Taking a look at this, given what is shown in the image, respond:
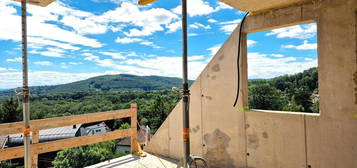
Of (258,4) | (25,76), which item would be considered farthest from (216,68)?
(25,76)

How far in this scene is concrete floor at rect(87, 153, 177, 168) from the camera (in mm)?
3152

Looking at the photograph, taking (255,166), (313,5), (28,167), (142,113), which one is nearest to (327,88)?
(313,5)

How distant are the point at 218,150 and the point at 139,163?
4.06 feet

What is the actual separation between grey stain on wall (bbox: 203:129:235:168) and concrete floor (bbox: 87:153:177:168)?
56 centimetres

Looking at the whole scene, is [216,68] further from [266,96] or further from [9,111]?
[9,111]

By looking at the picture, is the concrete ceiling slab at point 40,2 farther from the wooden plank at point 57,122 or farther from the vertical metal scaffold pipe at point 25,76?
the wooden plank at point 57,122

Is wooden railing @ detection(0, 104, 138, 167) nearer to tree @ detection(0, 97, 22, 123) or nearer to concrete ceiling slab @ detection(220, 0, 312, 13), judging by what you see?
concrete ceiling slab @ detection(220, 0, 312, 13)

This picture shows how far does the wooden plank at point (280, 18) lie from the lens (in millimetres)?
2258

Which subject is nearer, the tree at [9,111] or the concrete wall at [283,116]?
the concrete wall at [283,116]

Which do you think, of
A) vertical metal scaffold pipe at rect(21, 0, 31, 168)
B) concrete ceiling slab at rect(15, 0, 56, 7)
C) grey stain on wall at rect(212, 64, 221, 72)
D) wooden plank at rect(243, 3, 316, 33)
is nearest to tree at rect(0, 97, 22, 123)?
concrete ceiling slab at rect(15, 0, 56, 7)

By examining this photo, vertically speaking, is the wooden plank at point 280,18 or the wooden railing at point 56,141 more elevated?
the wooden plank at point 280,18

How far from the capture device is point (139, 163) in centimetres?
327

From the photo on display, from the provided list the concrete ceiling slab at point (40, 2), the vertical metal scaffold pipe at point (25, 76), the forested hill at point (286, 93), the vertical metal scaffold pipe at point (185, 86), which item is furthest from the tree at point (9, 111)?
the vertical metal scaffold pipe at point (185, 86)

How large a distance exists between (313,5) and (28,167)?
11.4ft
